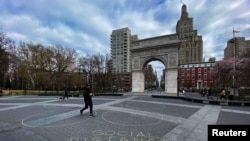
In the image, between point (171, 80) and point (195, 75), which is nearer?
point (171, 80)

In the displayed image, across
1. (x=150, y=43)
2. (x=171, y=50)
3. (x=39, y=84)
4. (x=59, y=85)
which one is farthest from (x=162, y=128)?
(x=39, y=84)

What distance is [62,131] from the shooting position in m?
6.91

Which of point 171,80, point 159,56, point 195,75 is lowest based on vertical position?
point 171,80

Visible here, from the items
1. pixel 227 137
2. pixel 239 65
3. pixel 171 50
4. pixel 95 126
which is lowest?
pixel 95 126

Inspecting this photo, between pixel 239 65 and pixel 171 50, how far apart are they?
1746 cm

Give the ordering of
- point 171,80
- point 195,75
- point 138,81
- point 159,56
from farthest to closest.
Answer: point 195,75
point 138,81
point 159,56
point 171,80

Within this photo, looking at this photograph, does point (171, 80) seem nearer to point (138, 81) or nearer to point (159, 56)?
point (159, 56)

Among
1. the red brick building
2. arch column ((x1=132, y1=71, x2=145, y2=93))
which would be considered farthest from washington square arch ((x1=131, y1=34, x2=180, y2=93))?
the red brick building

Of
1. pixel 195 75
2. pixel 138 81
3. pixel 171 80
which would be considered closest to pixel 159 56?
pixel 171 80

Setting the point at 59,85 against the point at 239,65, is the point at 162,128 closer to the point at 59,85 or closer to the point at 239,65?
the point at 239,65

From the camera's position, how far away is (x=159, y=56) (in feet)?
122

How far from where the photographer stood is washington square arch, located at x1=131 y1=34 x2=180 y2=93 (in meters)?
35.4

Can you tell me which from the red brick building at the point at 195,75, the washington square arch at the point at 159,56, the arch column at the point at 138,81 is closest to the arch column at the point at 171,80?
the washington square arch at the point at 159,56

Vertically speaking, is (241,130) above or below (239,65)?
below
